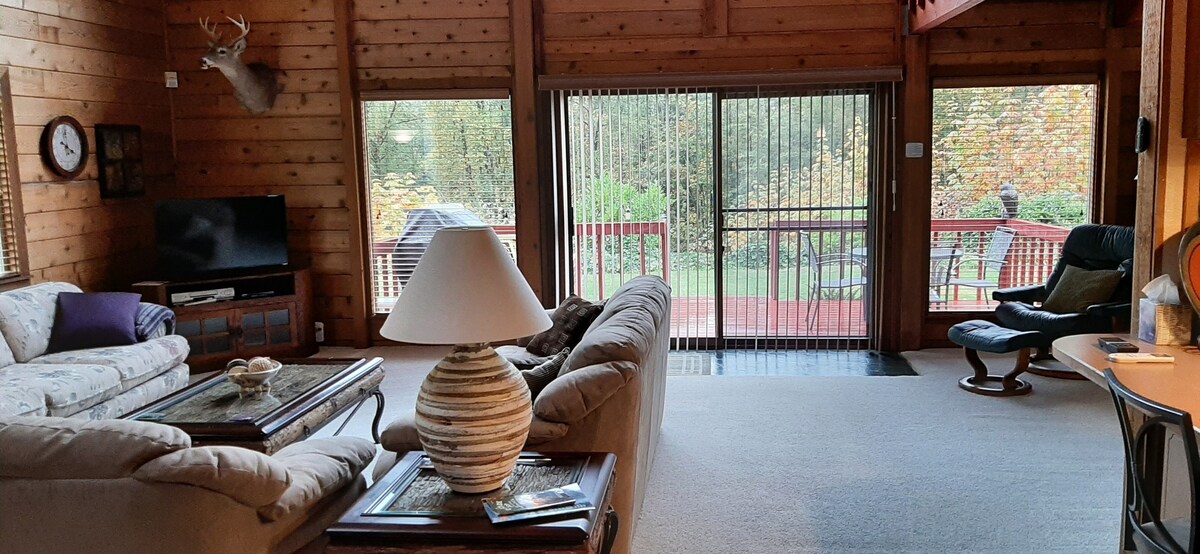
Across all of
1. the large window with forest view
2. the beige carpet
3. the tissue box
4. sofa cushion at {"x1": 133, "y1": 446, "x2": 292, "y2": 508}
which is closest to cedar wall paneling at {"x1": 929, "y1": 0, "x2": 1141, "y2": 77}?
the large window with forest view

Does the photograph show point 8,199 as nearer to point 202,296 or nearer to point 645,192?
point 202,296

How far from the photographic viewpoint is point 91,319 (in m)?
4.92

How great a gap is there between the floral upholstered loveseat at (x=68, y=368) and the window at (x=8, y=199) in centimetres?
25

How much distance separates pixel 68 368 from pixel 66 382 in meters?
0.21

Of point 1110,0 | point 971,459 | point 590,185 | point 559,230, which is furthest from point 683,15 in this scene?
point 971,459

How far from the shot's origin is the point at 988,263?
6.30 m

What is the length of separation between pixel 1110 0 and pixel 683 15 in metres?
2.75

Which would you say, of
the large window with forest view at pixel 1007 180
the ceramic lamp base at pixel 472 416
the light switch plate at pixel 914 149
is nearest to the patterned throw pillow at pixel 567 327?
the ceramic lamp base at pixel 472 416

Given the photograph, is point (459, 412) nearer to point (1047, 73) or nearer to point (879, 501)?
point (879, 501)

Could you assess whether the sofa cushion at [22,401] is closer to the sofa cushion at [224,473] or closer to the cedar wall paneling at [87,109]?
the cedar wall paneling at [87,109]

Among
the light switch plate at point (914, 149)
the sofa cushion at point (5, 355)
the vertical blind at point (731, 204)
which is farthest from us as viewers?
the vertical blind at point (731, 204)

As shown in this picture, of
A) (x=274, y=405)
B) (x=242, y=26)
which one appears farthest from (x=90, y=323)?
(x=242, y=26)

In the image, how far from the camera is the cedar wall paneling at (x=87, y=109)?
5316 mm

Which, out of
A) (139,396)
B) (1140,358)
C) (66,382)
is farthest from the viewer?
(139,396)
